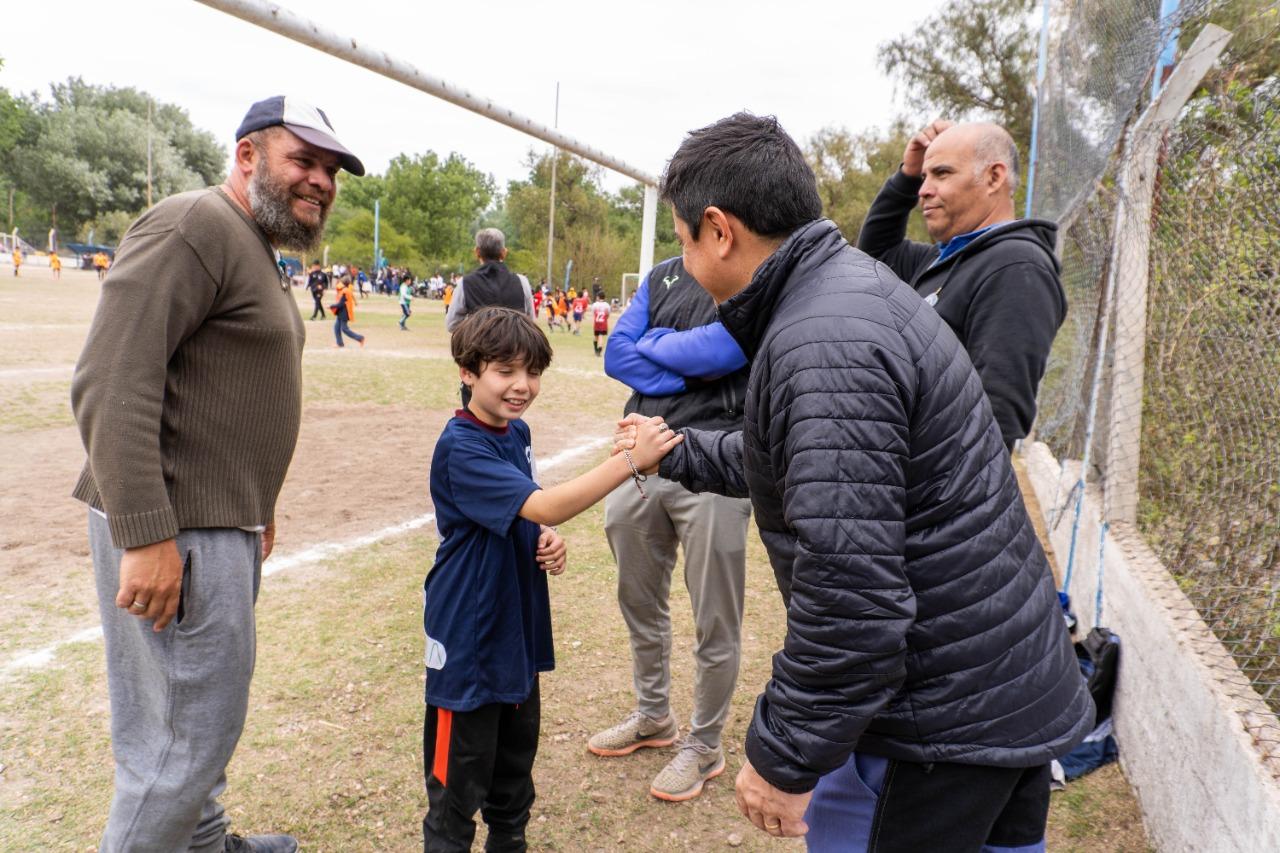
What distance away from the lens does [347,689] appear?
3.50 metres

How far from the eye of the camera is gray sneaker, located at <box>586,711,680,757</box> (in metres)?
3.21

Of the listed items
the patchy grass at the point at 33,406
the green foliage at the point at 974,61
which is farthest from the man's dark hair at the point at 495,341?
the green foliage at the point at 974,61

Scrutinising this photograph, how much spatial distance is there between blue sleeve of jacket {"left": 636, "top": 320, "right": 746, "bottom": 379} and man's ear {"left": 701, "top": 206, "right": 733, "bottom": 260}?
106 centimetres

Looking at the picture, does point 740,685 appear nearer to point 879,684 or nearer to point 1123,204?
point 879,684

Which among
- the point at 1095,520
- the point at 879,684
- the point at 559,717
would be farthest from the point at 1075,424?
the point at 879,684

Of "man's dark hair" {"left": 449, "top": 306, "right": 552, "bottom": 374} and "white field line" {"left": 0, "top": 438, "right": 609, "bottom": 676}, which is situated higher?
"man's dark hair" {"left": 449, "top": 306, "right": 552, "bottom": 374}

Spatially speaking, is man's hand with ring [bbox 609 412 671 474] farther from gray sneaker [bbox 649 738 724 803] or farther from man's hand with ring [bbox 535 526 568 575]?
gray sneaker [bbox 649 738 724 803]

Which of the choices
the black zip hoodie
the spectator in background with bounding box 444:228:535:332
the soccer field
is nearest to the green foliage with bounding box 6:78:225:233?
the spectator in background with bounding box 444:228:535:332

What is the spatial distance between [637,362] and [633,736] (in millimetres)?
1497

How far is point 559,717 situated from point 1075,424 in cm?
404

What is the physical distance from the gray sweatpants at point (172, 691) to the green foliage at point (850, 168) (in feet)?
98.9

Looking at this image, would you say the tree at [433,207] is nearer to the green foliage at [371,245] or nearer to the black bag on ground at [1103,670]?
the green foliage at [371,245]

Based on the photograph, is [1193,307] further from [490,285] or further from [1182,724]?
[490,285]

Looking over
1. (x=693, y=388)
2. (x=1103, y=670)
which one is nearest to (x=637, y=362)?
(x=693, y=388)
